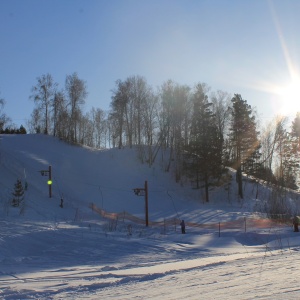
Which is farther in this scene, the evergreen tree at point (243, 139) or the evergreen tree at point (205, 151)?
the evergreen tree at point (243, 139)

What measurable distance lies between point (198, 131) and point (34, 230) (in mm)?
32737

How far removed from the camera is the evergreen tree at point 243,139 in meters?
48.6

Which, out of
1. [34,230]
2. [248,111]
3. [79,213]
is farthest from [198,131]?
[34,230]

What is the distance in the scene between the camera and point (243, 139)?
48781 millimetres

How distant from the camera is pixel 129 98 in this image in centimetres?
5875

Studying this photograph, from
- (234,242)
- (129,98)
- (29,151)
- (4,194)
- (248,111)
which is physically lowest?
(234,242)

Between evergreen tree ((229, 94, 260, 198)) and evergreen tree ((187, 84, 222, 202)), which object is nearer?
evergreen tree ((187, 84, 222, 202))

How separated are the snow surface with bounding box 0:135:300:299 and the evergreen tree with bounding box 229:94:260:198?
3168mm

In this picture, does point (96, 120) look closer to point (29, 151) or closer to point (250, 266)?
point (29, 151)

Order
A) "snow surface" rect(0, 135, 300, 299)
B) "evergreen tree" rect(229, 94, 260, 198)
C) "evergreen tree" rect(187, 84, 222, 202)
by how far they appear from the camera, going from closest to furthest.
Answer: "snow surface" rect(0, 135, 300, 299) < "evergreen tree" rect(187, 84, 222, 202) < "evergreen tree" rect(229, 94, 260, 198)

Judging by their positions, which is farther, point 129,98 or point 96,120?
point 96,120

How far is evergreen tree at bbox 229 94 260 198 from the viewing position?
159ft

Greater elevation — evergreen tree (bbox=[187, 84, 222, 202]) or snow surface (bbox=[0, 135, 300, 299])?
evergreen tree (bbox=[187, 84, 222, 202])

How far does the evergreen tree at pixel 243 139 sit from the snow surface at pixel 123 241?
3168mm
